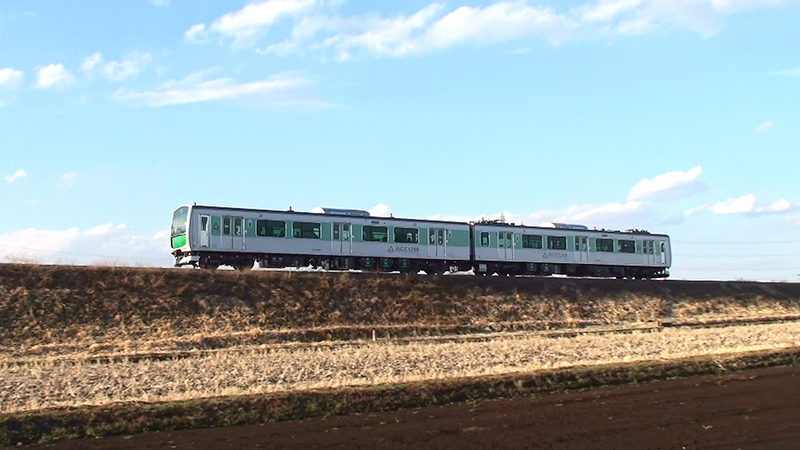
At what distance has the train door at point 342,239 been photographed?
117 ft

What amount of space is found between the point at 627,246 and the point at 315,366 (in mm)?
30669

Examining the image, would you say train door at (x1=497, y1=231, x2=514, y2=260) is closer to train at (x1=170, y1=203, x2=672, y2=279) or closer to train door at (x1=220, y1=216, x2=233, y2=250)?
train at (x1=170, y1=203, x2=672, y2=279)

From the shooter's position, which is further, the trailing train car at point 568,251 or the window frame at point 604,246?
the window frame at point 604,246

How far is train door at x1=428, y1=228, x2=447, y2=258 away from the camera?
38.2 meters

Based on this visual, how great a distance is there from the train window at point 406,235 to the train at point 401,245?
0.16ft

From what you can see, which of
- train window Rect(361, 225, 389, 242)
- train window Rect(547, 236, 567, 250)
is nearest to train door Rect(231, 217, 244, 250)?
train window Rect(361, 225, 389, 242)

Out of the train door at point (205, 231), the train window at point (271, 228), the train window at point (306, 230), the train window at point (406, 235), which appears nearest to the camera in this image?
the train door at point (205, 231)

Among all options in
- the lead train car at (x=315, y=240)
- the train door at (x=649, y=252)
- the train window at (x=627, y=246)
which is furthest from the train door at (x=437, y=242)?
the train door at (x=649, y=252)

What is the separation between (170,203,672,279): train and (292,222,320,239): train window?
0.15ft

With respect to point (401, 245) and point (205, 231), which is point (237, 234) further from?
point (401, 245)

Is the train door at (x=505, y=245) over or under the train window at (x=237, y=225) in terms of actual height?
under

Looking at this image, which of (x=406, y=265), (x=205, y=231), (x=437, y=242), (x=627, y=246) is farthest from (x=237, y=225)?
(x=627, y=246)

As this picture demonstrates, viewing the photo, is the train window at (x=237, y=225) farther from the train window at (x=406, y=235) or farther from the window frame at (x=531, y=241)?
the window frame at (x=531, y=241)

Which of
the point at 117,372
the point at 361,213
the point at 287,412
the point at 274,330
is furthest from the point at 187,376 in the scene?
the point at 361,213
